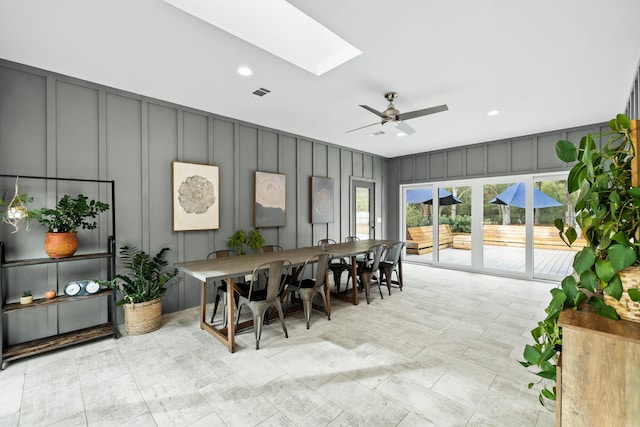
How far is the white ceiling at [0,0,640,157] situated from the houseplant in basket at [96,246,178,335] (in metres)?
2.03

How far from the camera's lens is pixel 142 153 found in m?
Answer: 3.65

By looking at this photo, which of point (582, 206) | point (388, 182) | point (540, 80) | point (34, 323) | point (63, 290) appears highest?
point (540, 80)

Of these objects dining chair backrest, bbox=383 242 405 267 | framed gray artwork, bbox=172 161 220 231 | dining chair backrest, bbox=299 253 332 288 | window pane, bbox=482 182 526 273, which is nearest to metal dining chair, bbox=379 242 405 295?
dining chair backrest, bbox=383 242 405 267

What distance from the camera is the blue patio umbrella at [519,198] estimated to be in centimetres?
546

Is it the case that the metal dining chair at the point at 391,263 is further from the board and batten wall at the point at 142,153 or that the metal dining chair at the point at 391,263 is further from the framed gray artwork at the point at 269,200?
the framed gray artwork at the point at 269,200

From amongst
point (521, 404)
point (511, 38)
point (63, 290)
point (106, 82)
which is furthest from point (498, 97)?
point (63, 290)

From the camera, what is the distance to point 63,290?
310 cm

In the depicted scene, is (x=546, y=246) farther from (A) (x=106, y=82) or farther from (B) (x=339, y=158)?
(A) (x=106, y=82)

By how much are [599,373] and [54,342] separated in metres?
4.05

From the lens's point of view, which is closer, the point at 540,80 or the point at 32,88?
the point at 32,88

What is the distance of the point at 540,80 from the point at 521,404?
3.23 meters

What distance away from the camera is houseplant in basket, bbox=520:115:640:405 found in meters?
1.00

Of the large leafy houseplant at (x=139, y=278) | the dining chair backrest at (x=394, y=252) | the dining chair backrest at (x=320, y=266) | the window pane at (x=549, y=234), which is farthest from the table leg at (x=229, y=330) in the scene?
the window pane at (x=549, y=234)

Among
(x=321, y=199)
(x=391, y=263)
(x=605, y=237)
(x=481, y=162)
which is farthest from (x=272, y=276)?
(x=481, y=162)
